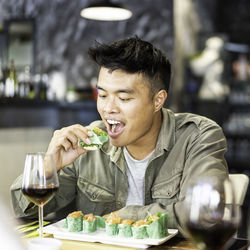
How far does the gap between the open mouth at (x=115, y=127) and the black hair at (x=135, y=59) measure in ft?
0.76

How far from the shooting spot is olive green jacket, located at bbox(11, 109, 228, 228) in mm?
2072

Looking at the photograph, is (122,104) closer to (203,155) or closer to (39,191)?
(203,155)

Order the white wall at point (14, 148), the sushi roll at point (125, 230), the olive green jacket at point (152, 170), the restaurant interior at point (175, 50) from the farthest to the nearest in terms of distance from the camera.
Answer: the restaurant interior at point (175, 50)
the white wall at point (14, 148)
the olive green jacket at point (152, 170)
the sushi roll at point (125, 230)

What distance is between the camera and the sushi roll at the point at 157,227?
1.51 metres

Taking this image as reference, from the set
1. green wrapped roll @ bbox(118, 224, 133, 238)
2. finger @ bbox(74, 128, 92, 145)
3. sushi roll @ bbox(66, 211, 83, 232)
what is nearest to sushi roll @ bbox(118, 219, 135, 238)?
green wrapped roll @ bbox(118, 224, 133, 238)

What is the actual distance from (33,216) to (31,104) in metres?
2.80

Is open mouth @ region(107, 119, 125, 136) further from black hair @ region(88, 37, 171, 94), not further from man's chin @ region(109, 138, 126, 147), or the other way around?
black hair @ region(88, 37, 171, 94)

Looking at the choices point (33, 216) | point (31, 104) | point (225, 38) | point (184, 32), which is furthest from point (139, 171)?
point (225, 38)

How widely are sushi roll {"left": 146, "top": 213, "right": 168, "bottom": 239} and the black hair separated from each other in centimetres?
82

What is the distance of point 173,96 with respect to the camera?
5.39 m

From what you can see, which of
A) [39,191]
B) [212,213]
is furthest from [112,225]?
[212,213]

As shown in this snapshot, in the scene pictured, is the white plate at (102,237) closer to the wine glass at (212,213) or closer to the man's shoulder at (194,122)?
the wine glass at (212,213)

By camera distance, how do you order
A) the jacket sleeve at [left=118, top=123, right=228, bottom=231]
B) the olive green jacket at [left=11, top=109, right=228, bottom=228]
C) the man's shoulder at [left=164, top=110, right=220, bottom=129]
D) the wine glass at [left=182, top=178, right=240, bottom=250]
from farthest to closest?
the man's shoulder at [left=164, top=110, right=220, bottom=129] < the olive green jacket at [left=11, top=109, right=228, bottom=228] < the jacket sleeve at [left=118, top=123, right=228, bottom=231] < the wine glass at [left=182, top=178, right=240, bottom=250]

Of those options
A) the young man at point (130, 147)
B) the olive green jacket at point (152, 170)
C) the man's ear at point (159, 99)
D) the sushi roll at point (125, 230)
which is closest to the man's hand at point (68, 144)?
the young man at point (130, 147)
